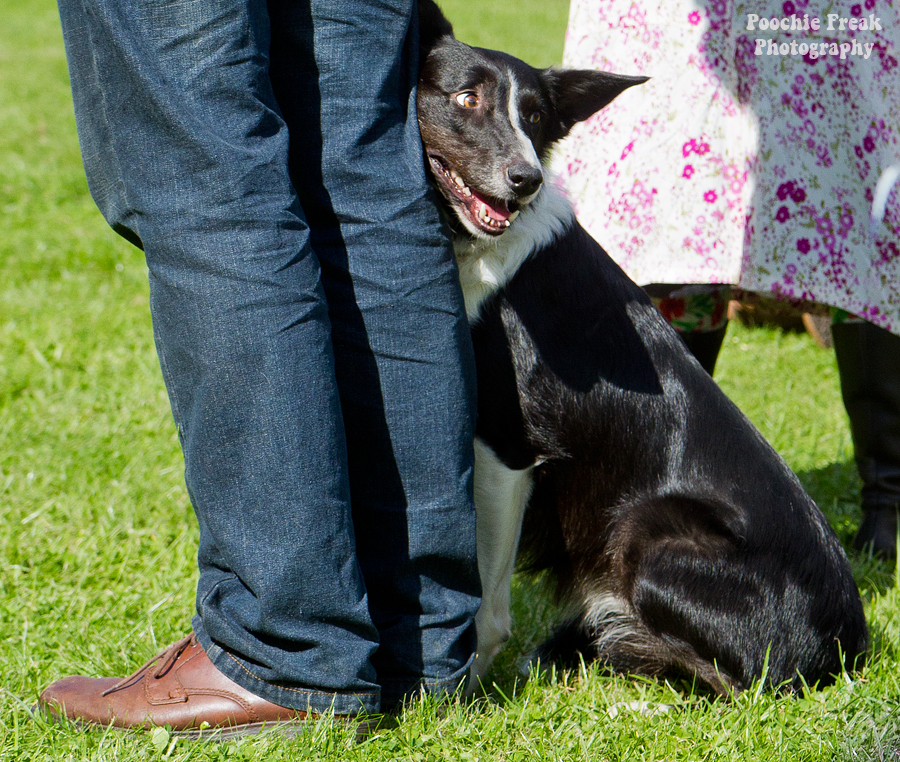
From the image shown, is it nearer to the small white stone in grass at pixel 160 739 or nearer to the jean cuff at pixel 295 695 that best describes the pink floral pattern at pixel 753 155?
the jean cuff at pixel 295 695

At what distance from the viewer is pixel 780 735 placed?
205cm

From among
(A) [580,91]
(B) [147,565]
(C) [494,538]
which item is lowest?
(B) [147,565]

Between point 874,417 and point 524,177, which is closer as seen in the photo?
point 524,177

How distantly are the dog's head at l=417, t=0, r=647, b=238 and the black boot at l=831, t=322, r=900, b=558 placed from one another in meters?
1.32

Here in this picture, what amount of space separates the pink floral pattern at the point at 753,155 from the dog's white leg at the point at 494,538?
830 millimetres

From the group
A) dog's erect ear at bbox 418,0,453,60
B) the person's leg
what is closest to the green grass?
the person's leg

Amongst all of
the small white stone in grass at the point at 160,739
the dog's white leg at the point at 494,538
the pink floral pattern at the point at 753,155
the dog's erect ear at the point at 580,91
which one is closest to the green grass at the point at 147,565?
the small white stone in grass at the point at 160,739

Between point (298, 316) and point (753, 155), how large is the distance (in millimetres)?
1616

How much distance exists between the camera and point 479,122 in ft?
7.73

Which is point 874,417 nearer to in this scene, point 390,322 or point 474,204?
point 474,204

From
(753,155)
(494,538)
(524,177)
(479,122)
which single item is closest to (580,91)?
(479,122)

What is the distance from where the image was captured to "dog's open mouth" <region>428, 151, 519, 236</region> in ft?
7.43

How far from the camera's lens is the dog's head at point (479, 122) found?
2.28m

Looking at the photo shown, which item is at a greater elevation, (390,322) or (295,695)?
(390,322)
